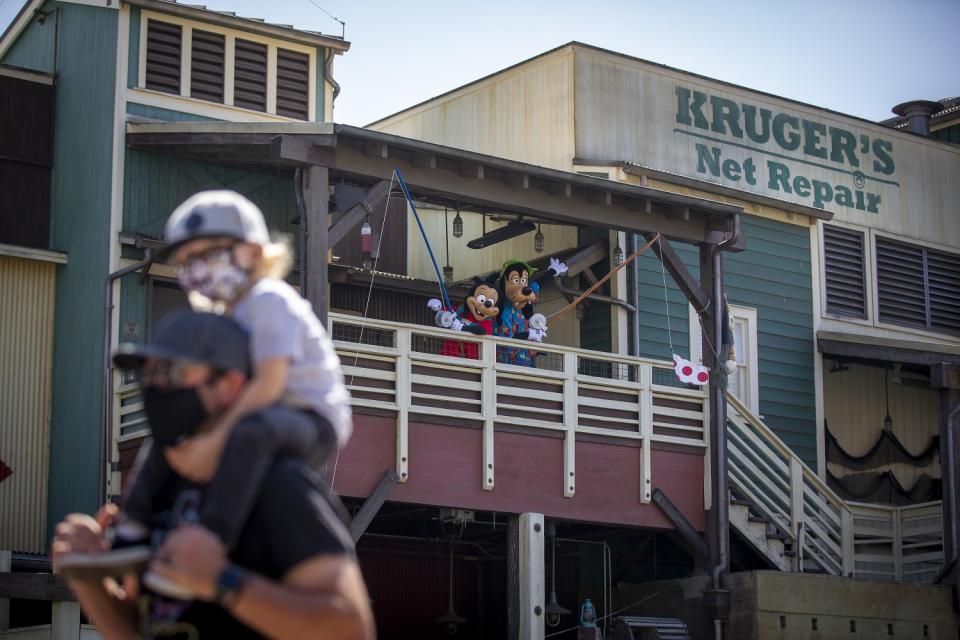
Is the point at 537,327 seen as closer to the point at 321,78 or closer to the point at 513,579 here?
the point at 513,579

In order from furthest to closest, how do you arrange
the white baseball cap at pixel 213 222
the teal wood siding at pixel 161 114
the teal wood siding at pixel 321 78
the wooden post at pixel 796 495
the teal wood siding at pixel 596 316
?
1. the teal wood siding at pixel 596 316
2. the teal wood siding at pixel 321 78
3. the wooden post at pixel 796 495
4. the teal wood siding at pixel 161 114
5. the white baseball cap at pixel 213 222

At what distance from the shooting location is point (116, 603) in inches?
168

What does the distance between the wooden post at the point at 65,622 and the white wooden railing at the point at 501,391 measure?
130 inches

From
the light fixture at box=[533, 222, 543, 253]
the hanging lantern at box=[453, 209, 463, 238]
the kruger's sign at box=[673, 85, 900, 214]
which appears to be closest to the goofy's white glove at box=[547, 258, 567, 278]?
the light fixture at box=[533, 222, 543, 253]

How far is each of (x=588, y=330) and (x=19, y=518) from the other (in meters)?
7.07

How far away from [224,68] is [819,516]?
8.56 metres

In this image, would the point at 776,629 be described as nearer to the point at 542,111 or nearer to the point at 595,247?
the point at 595,247

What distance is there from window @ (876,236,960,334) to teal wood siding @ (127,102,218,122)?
9.96 metres

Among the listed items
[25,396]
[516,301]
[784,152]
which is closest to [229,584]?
[516,301]

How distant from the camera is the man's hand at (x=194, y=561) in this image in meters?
3.69

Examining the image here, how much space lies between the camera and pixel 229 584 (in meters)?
3.71

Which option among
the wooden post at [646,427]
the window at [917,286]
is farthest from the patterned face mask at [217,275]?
the window at [917,286]

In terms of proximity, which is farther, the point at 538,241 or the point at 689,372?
the point at 538,241

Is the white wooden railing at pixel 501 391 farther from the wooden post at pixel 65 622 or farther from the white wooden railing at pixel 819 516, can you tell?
the wooden post at pixel 65 622
